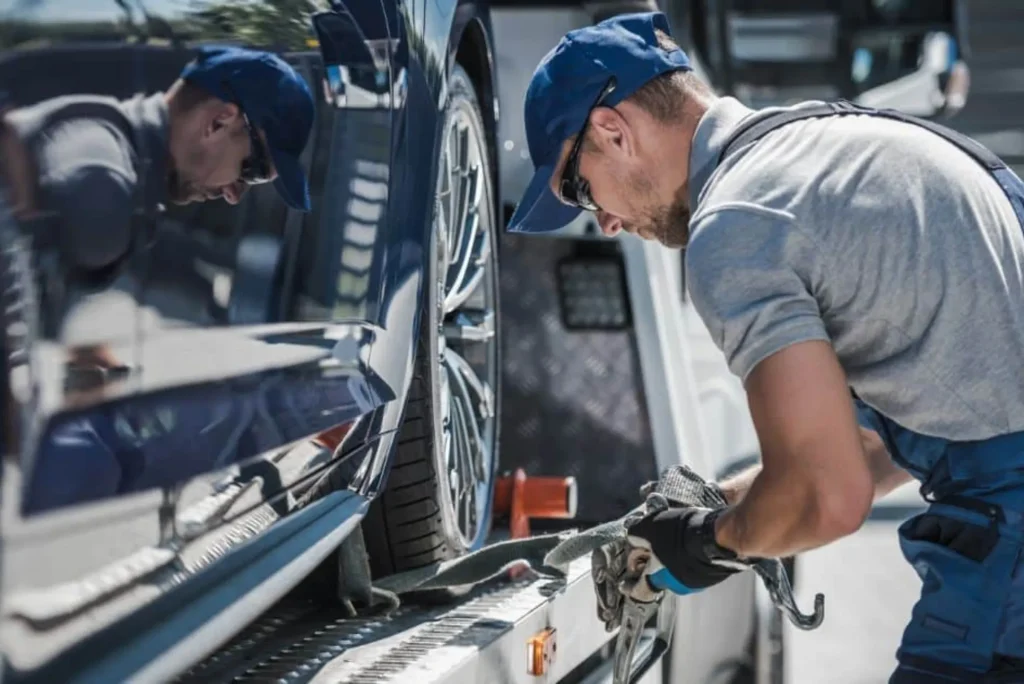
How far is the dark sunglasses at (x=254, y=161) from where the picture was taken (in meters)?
2.08

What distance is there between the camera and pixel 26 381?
4.99 feet

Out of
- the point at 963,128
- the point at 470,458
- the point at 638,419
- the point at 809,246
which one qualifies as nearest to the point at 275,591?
the point at 809,246

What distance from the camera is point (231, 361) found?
6.70ft

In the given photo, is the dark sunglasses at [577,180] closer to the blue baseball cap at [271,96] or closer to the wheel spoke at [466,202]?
the blue baseball cap at [271,96]

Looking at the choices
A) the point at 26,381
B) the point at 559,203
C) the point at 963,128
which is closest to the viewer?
the point at 26,381

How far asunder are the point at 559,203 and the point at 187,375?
3.17 feet

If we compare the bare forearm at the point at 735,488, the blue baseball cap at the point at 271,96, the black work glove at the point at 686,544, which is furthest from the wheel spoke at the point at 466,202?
the blue baseball cap at the point at 271,96

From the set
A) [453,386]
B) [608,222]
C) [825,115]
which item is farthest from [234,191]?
[453,386]

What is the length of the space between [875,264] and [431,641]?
0.97 meters

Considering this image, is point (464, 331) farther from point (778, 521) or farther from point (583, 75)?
point (778, 521)

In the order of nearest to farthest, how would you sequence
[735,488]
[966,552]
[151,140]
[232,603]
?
[151,140]
[232,603]
[966,552]
[735,488]

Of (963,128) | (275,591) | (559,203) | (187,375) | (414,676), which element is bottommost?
(414,676)

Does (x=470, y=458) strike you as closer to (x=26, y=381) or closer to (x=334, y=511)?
(x=334, y=511)

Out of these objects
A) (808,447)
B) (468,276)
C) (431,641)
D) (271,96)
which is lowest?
(431,641)
